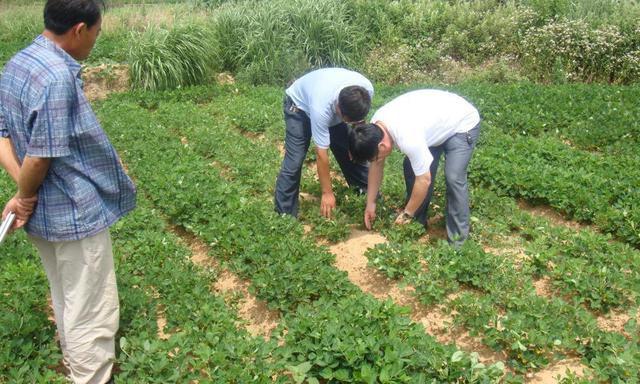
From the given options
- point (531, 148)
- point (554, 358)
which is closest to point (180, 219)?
point (554, 358)

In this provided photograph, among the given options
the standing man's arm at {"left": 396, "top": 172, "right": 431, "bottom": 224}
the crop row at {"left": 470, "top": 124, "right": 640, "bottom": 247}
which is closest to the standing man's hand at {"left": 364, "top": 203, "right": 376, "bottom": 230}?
the standing man's arm at {"left": 396, "top": 172, "right": 431, "bottom": 224}

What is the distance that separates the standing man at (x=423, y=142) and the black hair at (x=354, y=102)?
142 mm

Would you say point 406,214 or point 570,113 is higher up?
point 406,214

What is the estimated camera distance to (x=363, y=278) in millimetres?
4922

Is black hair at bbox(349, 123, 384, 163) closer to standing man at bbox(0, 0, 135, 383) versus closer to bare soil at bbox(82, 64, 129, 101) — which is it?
standing man at bbox(0, 0, 135, 383)

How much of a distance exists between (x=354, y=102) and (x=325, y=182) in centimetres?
92

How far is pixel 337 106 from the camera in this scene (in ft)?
15.7

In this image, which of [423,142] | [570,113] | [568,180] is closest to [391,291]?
[423,142]

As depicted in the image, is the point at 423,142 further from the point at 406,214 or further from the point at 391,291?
the point at 391,291

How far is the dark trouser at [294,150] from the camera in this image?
540 cm

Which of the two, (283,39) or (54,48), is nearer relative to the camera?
(54,48)

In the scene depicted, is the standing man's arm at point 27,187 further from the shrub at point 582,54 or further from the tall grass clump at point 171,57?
the shrub at point 582,54

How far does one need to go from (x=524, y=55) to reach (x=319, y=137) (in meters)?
8.69

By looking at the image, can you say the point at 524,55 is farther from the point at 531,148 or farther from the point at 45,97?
the point at 45,97
